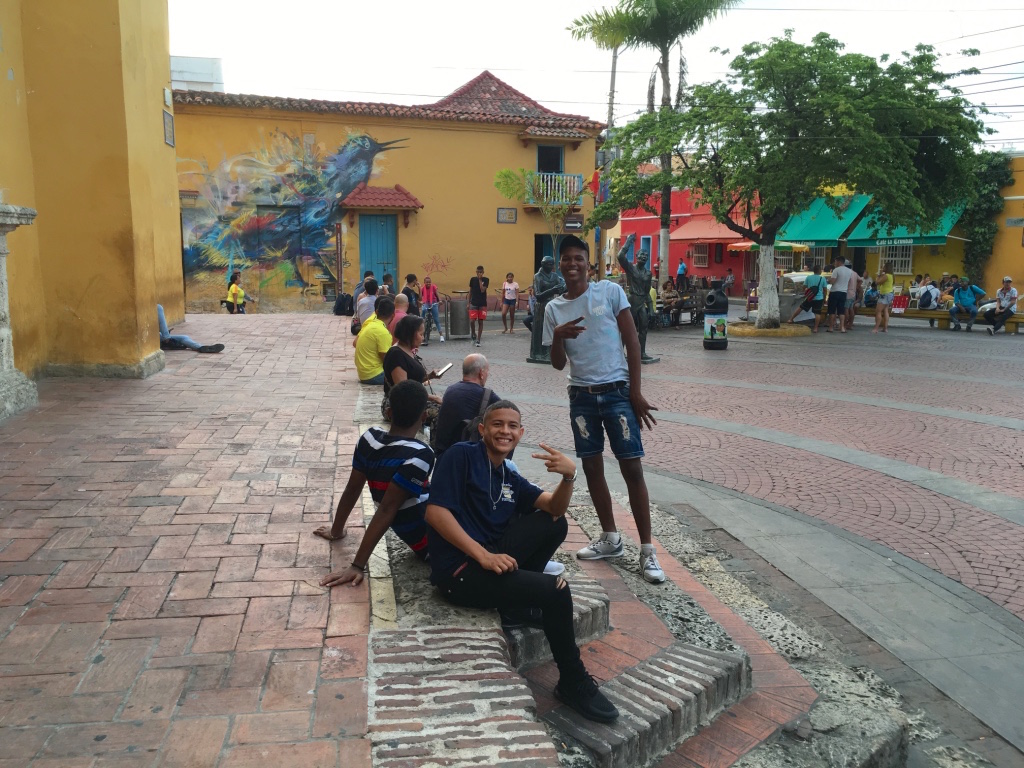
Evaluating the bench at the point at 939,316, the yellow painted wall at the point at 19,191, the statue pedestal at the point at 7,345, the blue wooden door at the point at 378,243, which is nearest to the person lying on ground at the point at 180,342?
the yellow painted wall at the point at 19,191

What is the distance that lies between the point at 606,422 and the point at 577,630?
135 cm

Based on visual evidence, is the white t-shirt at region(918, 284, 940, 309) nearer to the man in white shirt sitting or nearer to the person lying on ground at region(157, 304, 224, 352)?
the man in white shirt sitting

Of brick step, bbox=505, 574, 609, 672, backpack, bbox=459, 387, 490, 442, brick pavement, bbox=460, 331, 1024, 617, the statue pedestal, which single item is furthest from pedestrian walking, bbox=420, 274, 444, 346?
brick step, bbox=505, 574, 609, 672

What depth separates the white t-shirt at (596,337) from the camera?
4477 mm

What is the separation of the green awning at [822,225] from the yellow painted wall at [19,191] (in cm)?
2514

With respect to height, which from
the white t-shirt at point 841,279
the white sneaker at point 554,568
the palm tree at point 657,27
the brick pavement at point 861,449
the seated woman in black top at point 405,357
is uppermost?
the palm tree at point 657,27

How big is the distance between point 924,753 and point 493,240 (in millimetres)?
24917

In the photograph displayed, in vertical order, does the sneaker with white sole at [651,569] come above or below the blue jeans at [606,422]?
below

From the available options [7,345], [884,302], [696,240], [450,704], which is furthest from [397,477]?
[696,240]

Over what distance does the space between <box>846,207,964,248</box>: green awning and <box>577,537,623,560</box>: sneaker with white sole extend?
24605mm

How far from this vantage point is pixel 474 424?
4.59 metres

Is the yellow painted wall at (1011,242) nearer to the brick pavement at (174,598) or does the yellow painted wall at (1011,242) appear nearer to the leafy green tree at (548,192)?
the leafy green tree at (548,192)

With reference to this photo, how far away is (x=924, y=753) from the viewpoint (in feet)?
10.8

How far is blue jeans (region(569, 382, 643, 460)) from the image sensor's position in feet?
14.6
